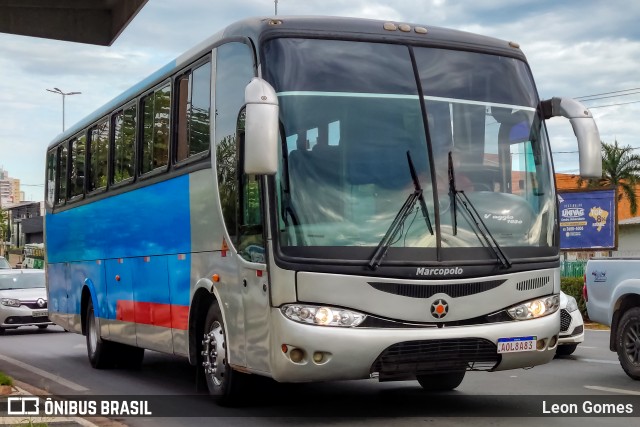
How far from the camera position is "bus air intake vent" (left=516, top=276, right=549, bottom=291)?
353 inches

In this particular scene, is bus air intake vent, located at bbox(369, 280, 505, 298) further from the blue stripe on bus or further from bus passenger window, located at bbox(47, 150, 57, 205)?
bus passenger window, located at bbox(47, 150, 57, 205)

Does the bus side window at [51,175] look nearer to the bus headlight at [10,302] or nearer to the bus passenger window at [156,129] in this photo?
the bus headlight at [10,302]

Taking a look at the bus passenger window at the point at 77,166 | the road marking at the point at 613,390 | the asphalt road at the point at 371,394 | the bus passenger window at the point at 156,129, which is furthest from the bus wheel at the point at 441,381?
the bus passenger window at the point at 77,166

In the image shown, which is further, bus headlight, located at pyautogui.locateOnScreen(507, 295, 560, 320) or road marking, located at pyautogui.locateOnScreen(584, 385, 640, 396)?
road marking, located at pyautogui.locateOnScreen(584, 385, 640, 396)

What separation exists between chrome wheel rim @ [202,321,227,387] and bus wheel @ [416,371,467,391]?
2.26 m

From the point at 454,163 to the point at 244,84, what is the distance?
2044 mm

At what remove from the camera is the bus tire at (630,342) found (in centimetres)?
1188

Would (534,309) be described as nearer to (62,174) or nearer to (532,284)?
(532,284)

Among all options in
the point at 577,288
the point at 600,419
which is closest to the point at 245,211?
the point at 600,419

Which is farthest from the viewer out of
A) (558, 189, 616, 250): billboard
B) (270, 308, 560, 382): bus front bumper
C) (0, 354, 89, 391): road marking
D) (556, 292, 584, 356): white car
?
(558, 189, 616, 250): billboard

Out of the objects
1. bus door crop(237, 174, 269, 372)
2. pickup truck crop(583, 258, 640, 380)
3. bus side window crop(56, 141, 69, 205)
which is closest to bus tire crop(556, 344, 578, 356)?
pickup truck crop(583, 258, 640, 380)

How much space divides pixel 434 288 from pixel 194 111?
12.2 feet

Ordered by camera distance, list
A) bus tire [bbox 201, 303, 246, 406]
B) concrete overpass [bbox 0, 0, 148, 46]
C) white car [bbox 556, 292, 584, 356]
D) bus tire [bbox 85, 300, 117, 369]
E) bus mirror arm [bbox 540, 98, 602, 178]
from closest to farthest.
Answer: bus mirror arm [bbox 540, 98, 602, 178], bus tire [bbox 201, 303, 246, 406], concrete overpass [bbox 0, 0, 148, 46], white car [bbox 556, 292, 584, 356], bus tire [bbox 85, 300, 117, 369]

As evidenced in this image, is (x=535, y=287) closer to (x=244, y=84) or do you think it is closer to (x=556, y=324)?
(x=556, y=324)
